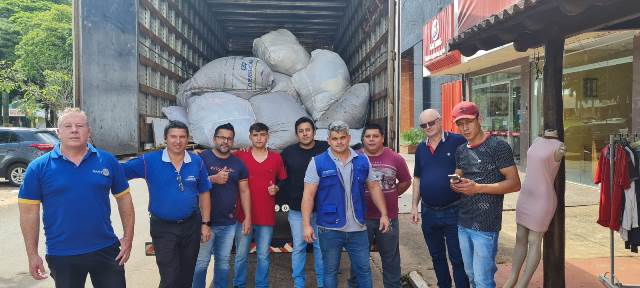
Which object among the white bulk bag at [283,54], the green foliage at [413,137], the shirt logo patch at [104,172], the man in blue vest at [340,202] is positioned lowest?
the man in blue vest at [340,202]

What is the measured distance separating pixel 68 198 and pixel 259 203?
57.3 inches

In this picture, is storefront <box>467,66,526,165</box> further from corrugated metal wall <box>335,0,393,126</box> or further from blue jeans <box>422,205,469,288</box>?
blue jeans <box>422,205,469,288</box>

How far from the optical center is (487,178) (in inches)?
122

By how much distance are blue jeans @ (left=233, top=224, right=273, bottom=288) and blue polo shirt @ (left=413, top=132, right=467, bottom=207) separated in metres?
1.21

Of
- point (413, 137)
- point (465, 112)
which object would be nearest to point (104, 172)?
point (465, 112)

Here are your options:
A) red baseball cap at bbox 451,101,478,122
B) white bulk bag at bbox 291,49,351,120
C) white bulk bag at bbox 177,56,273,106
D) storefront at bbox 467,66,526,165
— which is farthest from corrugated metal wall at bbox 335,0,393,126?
storefront at bbox 467,66,526,165

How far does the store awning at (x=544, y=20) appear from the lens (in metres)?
2.81

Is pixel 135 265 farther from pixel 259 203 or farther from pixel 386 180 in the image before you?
pixel 386 180

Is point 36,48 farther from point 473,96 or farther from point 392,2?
point 392,2

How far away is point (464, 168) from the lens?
3252 millimetres

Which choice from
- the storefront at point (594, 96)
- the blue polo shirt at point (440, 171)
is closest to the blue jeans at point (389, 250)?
the blue polo shirt at point (440, 171)

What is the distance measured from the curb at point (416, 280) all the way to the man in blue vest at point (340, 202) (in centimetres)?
93

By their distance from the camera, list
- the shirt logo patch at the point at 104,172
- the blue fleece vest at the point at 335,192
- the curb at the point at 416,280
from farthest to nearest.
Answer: the curb at the point at 416,280, the blue fleece vest at the point at 335,192, the shirt logo patch at the point at 104,172

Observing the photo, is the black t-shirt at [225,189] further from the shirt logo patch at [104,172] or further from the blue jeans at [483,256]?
the blue jeans at [483,256]
